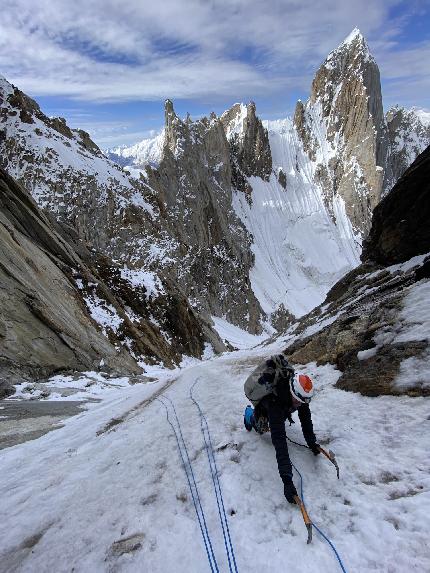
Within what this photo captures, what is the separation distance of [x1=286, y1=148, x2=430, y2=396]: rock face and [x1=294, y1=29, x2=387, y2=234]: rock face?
381ft

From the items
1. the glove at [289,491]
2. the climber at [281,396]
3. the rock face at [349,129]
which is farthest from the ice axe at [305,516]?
the rock face at [349,129]

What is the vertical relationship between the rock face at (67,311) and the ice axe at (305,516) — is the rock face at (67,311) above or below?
above

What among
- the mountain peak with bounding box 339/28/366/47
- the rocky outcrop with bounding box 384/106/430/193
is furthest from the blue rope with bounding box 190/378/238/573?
the mountain peak with bounding box 339/28/366/47

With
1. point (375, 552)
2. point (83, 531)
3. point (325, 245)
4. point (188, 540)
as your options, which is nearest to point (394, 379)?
point (375, 552)

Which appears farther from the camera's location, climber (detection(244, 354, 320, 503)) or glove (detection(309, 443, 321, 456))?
glove (detection(309, 443, 321, 456))

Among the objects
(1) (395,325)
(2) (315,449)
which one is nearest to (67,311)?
(1) (395,325)

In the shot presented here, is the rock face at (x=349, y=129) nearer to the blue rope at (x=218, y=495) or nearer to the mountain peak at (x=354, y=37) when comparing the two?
the mountain peak at (x=354, y=37)

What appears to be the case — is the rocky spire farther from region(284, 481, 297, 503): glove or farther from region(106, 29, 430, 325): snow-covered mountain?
region(284, 481, 297, 503): glove

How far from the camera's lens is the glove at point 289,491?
4488mm

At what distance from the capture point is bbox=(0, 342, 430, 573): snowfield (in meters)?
3.79

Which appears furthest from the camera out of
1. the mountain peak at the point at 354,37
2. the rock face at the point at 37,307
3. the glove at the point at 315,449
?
the mountain peak at the point at 354,37

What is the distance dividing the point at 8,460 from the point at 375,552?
596 centimetres

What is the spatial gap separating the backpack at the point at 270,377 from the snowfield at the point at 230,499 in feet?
2.98

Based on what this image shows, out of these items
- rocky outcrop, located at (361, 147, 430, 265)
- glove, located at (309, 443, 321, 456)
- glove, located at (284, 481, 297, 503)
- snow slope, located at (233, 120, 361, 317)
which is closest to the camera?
glove, located at (284, 481, 297, 503)
